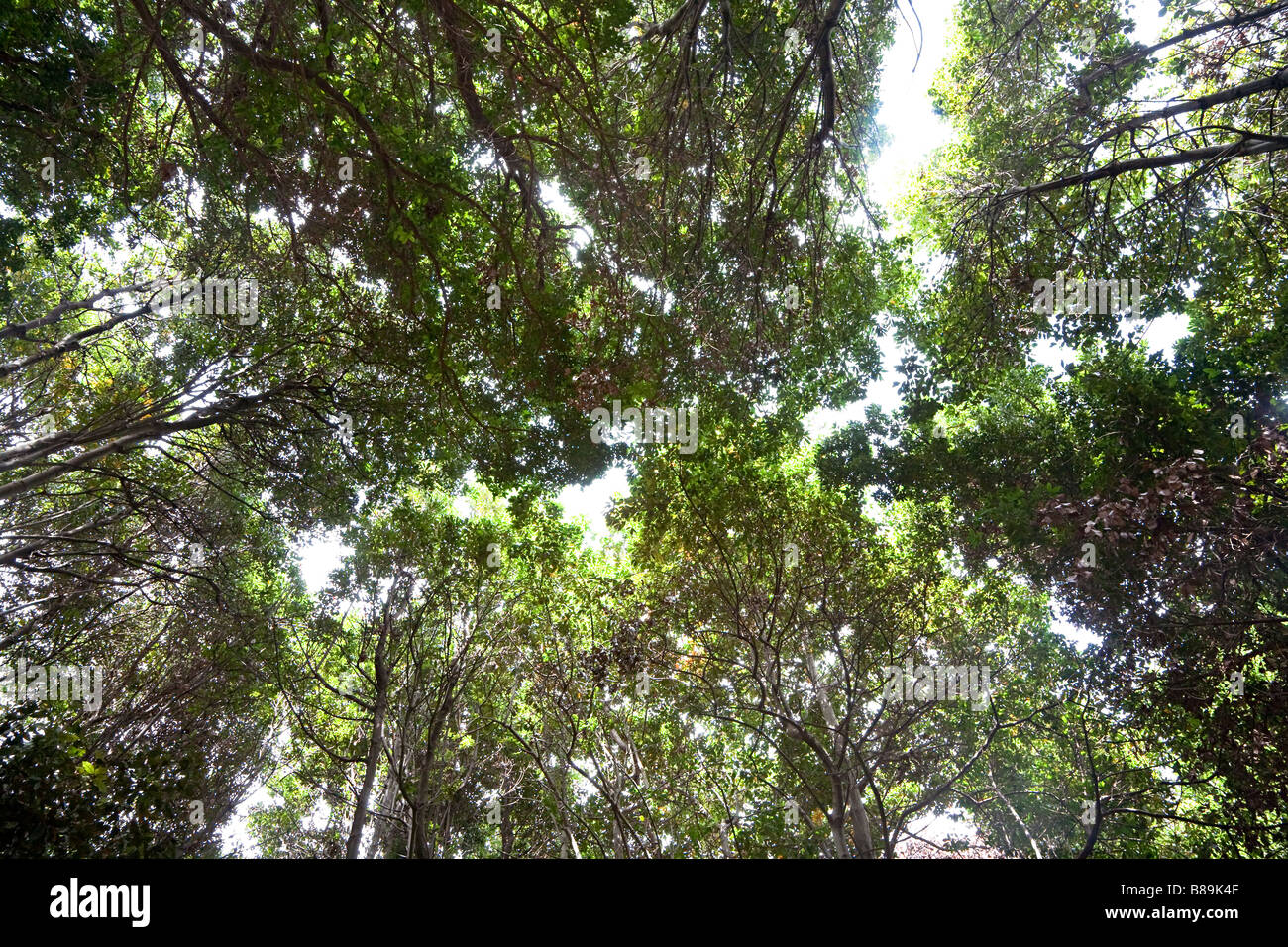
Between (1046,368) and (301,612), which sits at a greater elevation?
(1046,368)

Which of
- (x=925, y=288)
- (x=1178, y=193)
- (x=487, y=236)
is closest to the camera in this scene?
(x=487, y=236)

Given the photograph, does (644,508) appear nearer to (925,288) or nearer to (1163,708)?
(925,288)

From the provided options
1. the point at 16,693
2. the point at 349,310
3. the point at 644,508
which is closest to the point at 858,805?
the point at 644,508

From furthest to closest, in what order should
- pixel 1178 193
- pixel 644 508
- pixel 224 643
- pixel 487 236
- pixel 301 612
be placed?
pixel 301 612
pixel 224 643
pixel 644 508
pixel 1178 193
pixel 487 236

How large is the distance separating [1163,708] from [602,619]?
7.03 m

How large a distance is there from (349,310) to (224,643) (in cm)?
704

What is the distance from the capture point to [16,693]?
9648 mm

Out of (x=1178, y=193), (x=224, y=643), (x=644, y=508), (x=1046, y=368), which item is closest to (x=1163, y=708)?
(x=1046, y=368)

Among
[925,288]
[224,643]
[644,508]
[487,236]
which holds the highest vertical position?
[925,288]

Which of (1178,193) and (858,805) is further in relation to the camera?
(858,805)
